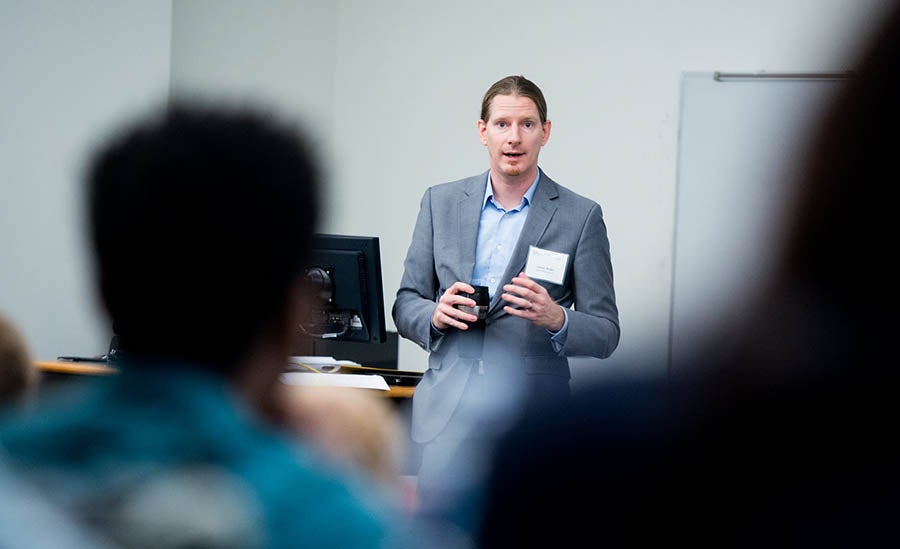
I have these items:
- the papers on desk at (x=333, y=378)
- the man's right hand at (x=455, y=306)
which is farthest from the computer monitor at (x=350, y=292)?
the man's right hand at (x=455, y=306)

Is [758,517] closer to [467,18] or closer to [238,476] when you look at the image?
[238,476]

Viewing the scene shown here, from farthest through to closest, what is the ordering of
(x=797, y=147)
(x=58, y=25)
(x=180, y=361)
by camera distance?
(x=58, y=25), (x=180, y=361), (x=797, y=147)

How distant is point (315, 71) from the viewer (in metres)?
6.29

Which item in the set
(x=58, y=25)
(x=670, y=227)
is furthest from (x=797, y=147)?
(x=670, y=227)

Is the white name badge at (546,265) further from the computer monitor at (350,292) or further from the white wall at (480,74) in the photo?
the white wall at (480,74)

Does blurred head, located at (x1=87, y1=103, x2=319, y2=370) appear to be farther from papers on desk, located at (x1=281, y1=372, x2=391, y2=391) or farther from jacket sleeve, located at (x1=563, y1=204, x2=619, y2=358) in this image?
papers on desk, located at (x1=281, y1=372, x2=391, y2=391)

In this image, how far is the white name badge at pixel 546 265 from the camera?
301cm

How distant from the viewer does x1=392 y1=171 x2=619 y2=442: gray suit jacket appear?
300cm

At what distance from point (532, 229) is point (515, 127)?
33 cm

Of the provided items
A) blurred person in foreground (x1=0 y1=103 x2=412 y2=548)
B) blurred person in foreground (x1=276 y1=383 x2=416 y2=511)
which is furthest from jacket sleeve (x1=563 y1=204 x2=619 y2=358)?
blurred person in foreground (x1=0 y1=103 x2=412 y2=548)

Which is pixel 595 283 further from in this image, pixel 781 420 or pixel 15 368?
pixel 781 420

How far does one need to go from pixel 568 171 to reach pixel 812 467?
5.41 meters

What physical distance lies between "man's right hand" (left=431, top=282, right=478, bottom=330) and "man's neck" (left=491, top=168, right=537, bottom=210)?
0.36 m

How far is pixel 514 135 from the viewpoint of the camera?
311 centimetres
